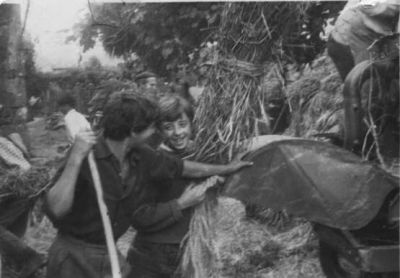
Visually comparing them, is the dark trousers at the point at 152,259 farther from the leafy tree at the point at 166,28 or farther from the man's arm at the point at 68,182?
the leafy tree at the point at 166,28

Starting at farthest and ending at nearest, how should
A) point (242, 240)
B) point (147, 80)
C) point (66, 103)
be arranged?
point (242, 240), point (147, 80), point (66, 103)

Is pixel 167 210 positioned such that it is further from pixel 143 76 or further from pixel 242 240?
pixel 242 240

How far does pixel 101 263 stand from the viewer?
198 cm

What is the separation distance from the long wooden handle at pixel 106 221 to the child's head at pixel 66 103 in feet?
1.18

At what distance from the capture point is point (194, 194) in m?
2.20

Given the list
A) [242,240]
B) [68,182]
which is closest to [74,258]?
[68,182]

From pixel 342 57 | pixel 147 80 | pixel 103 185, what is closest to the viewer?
pixel 103 185

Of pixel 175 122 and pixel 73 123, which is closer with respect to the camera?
pixel 73 123

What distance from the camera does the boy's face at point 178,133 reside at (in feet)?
7.09

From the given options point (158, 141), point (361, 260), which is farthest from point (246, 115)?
point (361, 260)

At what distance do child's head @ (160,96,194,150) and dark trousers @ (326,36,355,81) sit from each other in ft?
2.51

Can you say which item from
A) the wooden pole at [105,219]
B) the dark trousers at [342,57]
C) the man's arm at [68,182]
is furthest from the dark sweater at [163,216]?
the dark trousers at [342,57]

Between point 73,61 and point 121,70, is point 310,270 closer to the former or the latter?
point 121,70

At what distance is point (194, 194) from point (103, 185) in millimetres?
413
